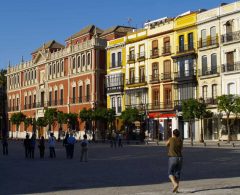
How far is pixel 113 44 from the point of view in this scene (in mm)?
68812

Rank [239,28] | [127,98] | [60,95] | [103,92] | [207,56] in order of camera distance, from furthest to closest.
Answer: [60,95]
[103,92]
[127,98]
[207,56]
[239,28]

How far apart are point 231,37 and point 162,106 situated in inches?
509

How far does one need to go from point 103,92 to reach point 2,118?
37160mm

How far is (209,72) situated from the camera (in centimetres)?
5428

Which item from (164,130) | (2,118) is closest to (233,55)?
(164,130)

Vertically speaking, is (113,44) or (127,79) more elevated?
(113,44)

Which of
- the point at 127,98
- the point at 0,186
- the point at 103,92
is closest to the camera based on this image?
the point at 0,186

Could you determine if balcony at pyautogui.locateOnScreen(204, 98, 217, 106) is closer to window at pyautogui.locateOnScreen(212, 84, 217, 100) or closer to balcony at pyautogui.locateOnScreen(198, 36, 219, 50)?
window at pyautogui.locateOnScreen(212, 84, 217, 100)

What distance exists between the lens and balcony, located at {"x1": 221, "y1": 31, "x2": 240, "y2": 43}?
51312 millimetres

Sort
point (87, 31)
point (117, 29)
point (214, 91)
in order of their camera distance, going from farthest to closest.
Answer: point (87, 31), point (117, 29), point (214, 91)

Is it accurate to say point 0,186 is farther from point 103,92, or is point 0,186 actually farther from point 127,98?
point 103,92

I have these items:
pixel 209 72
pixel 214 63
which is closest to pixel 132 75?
pixel 209 72

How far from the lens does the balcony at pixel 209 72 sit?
53.6 m

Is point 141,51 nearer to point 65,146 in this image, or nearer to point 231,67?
point 231,67
